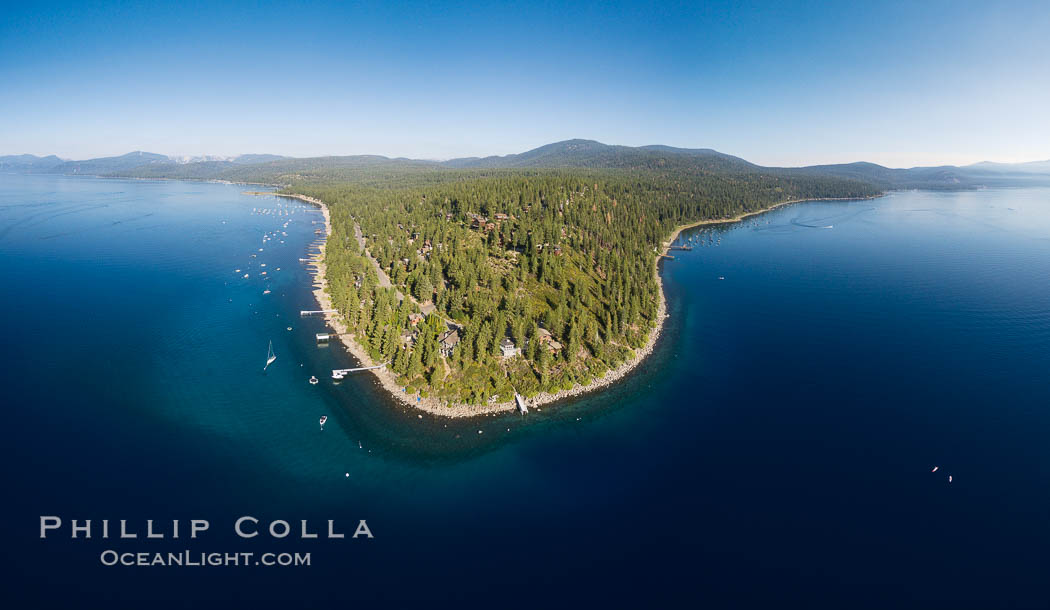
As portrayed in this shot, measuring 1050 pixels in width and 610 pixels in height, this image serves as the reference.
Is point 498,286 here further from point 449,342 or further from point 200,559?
point 200,559

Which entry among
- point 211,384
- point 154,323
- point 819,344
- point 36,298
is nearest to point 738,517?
point 819,344

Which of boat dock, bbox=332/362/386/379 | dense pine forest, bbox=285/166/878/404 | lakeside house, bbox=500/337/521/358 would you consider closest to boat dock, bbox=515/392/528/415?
dense pine forest, bbox=285/166/878/404

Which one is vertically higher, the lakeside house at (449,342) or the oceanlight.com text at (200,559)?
the lakeside house at (449,342)

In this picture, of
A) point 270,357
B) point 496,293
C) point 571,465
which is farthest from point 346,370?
point 571,465

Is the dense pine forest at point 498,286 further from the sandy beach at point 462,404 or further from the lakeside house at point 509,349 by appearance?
the sandy beach at point 462,404

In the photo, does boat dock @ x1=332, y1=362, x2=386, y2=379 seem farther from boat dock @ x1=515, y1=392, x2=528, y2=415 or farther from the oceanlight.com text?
the oceanlight.com text

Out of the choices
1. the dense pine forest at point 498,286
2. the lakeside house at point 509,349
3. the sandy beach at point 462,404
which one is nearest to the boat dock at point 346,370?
the sandy beach at point 462,404

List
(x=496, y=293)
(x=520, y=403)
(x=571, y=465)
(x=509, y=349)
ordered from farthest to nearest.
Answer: (x=496, y=293)
(x=509, y=349)
(x=520, y=403)
(x=571, y=465)
